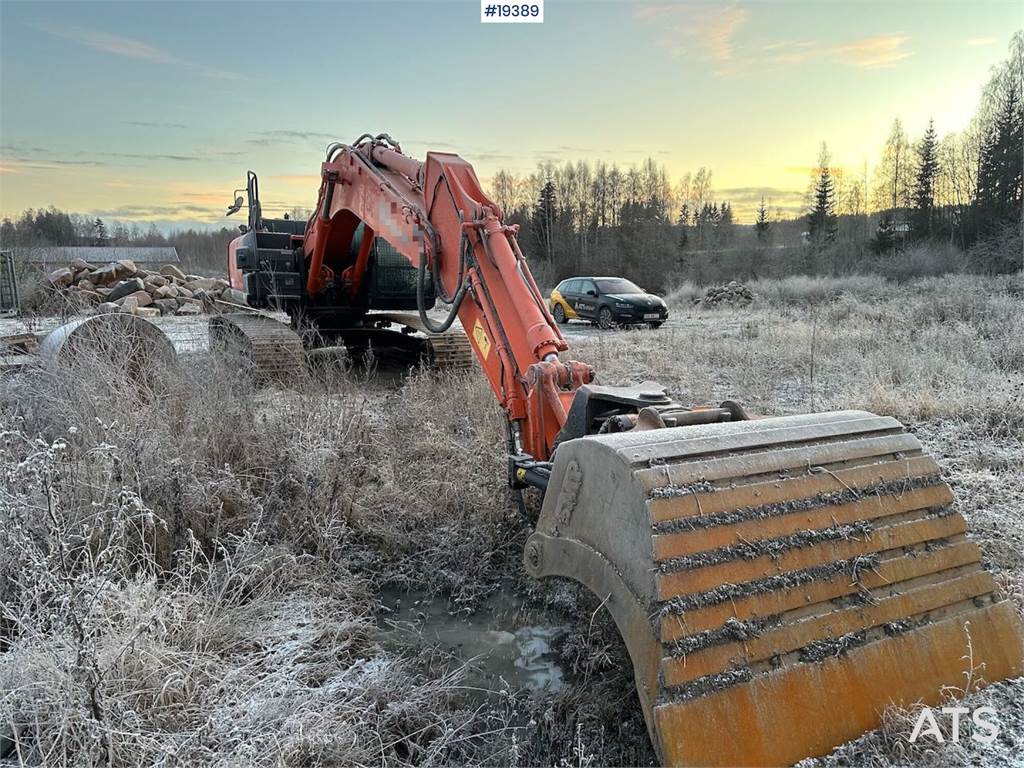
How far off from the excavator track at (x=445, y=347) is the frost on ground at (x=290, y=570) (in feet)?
5.06

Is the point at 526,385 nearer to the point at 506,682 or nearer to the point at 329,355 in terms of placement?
the point at 506,682

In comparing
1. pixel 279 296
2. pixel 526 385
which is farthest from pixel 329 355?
pixel 526 385

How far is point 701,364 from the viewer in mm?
10898

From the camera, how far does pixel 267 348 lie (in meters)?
7.63

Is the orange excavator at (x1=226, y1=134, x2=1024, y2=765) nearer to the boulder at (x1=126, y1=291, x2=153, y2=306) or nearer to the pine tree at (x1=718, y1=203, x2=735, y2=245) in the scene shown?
the boulder at (x1=126, y1=291, x2=153, y2=306)

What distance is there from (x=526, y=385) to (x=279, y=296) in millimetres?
5373

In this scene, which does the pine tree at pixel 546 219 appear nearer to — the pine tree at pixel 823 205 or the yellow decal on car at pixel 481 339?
the pine tree at pixel 823 205

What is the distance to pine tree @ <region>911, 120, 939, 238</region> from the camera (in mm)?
41219

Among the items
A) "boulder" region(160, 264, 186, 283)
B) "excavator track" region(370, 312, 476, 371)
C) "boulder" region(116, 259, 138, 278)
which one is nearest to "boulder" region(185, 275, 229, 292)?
"boulder" region(160, 264, 186, 283)

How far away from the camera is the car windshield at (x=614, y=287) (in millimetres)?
19500

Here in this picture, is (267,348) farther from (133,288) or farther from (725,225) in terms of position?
(725,225)

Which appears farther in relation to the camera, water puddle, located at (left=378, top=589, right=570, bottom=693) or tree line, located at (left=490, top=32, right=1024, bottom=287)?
tree line, located at (left=490, top=32, right=1024, bottom=287)

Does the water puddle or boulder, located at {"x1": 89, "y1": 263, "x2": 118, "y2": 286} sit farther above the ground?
boulder, located at {"x1": 89, "y1": 263, "x2": 118, "y2": 286}

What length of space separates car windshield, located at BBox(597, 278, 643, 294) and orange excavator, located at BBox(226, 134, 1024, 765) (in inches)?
656
